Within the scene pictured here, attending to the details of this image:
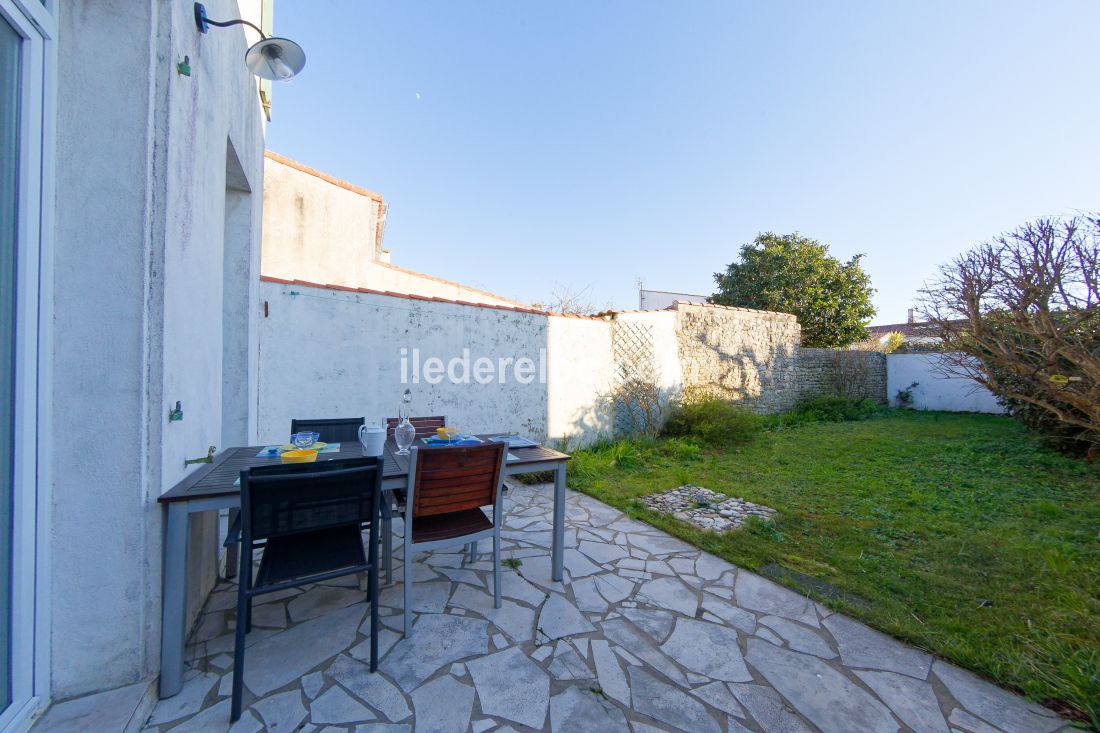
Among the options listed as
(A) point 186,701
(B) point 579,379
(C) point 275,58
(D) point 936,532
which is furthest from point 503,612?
(B) point 579,379

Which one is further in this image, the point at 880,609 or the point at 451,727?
the point at 880,609

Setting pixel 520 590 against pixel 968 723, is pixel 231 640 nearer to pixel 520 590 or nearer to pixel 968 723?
pixel 520 590

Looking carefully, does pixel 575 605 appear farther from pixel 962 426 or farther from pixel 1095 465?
pixel 962 426

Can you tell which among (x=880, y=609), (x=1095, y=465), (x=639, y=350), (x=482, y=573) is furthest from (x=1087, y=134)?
(x=482, y=573)

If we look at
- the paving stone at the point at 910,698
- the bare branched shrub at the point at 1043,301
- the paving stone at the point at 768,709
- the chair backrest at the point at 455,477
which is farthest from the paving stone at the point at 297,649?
the bare branched shrub at the point at 1043,301

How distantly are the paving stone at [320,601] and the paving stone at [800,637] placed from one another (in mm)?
2341

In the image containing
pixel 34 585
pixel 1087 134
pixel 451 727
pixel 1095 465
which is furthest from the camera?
pixel 1095 465

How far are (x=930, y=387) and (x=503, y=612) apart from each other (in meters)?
14.4

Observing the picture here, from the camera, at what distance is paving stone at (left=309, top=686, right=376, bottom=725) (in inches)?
62.1

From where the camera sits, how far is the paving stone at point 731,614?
2.26 meters

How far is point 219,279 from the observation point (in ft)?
8.78

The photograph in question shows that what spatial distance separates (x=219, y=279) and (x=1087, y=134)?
6.70 meters

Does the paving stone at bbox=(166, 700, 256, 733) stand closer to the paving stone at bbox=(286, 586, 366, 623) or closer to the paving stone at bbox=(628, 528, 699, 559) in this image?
the paving stone at bbox=(286, 586, 366, 623)

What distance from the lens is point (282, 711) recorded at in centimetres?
161
